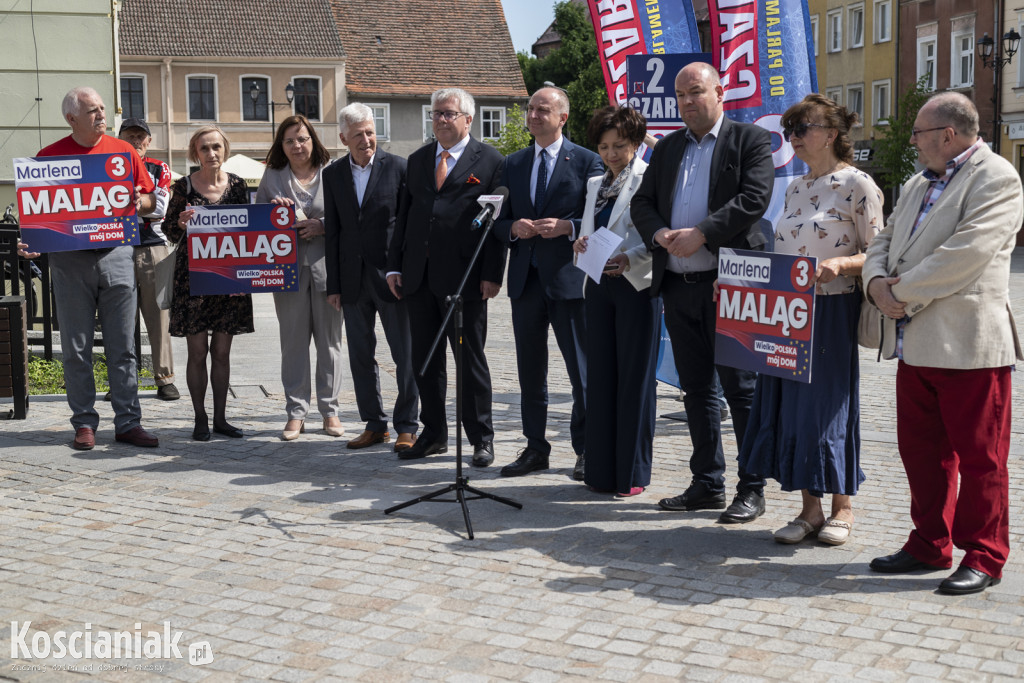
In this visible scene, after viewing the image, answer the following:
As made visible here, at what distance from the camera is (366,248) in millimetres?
8086

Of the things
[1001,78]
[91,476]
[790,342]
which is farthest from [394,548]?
[1001,78]

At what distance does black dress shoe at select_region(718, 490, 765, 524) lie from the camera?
20.1 feet

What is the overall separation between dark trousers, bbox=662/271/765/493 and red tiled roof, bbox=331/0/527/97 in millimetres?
51970

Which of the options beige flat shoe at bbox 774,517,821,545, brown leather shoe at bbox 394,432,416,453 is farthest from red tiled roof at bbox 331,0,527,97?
beige flat shoe at bbox 774,517,821,545

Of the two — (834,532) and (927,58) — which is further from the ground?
(927,58)

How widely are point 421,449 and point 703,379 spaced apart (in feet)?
7.34

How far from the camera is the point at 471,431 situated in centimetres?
777

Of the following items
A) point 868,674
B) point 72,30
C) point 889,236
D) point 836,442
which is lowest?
point 868,674

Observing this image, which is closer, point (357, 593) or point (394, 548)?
point (357, 593)

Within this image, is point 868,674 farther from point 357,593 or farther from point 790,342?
point 357,593

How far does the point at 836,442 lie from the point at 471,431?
283 cm

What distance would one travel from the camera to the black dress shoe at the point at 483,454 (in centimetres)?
762

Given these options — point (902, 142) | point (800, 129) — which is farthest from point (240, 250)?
point (902, 142)

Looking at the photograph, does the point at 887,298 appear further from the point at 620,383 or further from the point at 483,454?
the point at 483,454
